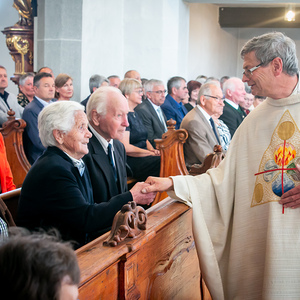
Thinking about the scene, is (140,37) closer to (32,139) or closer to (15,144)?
(32,139)

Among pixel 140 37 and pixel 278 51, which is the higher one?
pixel 140 37

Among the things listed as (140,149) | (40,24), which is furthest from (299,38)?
(140,149)

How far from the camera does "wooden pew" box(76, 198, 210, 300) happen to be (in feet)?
5.65

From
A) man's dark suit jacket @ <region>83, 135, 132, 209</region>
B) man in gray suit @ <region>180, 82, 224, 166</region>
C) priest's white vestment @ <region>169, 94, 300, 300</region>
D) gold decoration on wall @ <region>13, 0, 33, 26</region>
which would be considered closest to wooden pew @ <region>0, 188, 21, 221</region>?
man's dark suit jacket @ <region>83, 135, 132, 209</region>

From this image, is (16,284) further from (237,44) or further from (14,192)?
(237,44)

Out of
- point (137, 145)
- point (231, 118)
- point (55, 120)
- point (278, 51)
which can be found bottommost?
point (137, 145)

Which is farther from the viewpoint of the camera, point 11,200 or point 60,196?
point 11,200

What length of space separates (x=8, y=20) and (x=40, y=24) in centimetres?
498

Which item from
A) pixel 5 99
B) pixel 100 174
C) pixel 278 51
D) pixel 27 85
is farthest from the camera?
pixel 27 85

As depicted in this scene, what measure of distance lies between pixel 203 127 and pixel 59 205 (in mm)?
3187

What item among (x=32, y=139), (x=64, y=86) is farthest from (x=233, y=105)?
(x=32, y=139)

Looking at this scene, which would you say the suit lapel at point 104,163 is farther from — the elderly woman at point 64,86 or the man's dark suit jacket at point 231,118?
the man's dark suit jacket at point 231,118

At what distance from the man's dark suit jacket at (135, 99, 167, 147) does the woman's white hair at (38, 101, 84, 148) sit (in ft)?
12.8

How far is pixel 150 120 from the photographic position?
6648mm
